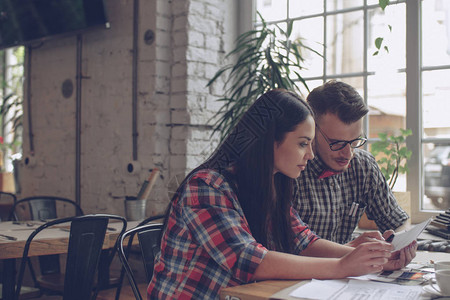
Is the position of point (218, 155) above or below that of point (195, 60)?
below

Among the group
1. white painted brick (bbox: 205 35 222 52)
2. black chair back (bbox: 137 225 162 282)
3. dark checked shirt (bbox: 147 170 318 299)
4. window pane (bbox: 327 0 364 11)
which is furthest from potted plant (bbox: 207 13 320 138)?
dark checked shirt (bbox: 147 170 318 299)

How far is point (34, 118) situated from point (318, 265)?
3.36 m

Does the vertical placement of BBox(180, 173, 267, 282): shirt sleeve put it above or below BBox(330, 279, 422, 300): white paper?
above

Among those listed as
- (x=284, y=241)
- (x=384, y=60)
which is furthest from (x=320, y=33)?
(x=284, y=241)

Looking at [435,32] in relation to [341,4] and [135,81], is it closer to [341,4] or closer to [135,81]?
[341,4]

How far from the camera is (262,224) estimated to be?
160cm

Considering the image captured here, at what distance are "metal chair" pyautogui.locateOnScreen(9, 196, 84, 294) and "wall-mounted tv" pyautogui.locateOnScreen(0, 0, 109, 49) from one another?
1.18 m

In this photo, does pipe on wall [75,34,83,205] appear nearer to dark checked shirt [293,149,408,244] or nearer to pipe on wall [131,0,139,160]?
pipe on wall [131,0,139,160]

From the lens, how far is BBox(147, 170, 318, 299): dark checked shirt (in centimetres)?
141

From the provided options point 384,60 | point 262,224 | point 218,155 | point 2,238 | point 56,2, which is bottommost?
point 2,238

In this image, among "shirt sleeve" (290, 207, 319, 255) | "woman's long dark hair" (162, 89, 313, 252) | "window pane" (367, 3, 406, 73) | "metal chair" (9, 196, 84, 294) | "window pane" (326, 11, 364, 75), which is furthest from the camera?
"window pane" (326, 11, 364, 75)

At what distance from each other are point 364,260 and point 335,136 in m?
0.70

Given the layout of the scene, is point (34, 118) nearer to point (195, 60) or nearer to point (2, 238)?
point (195, 60)

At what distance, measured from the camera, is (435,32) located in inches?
123
